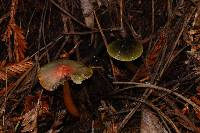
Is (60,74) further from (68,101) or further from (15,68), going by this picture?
(15,68)

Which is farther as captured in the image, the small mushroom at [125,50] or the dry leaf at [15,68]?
the dry leaf at [15,68]

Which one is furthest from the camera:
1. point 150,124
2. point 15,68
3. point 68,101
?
point 15,68

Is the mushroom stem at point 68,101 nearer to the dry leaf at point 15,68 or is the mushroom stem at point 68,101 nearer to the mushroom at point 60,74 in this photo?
the mushroom at point 60,74

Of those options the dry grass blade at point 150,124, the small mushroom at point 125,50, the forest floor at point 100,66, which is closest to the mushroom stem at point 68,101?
the forest floor at point 100,66

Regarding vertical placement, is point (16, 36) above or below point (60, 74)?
above

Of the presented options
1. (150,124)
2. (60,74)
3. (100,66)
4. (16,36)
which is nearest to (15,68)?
(16,36)

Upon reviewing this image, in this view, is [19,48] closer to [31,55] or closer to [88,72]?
[31,55]

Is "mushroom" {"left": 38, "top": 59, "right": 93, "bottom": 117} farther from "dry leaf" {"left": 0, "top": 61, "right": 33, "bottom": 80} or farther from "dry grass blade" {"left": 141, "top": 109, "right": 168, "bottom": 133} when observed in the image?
"dry grass blade" {"left": 141, "top": 109, "right": 168, "bottom": 133}

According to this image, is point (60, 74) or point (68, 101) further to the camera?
point (68, 101)

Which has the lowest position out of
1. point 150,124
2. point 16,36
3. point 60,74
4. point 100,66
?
point 150,124
